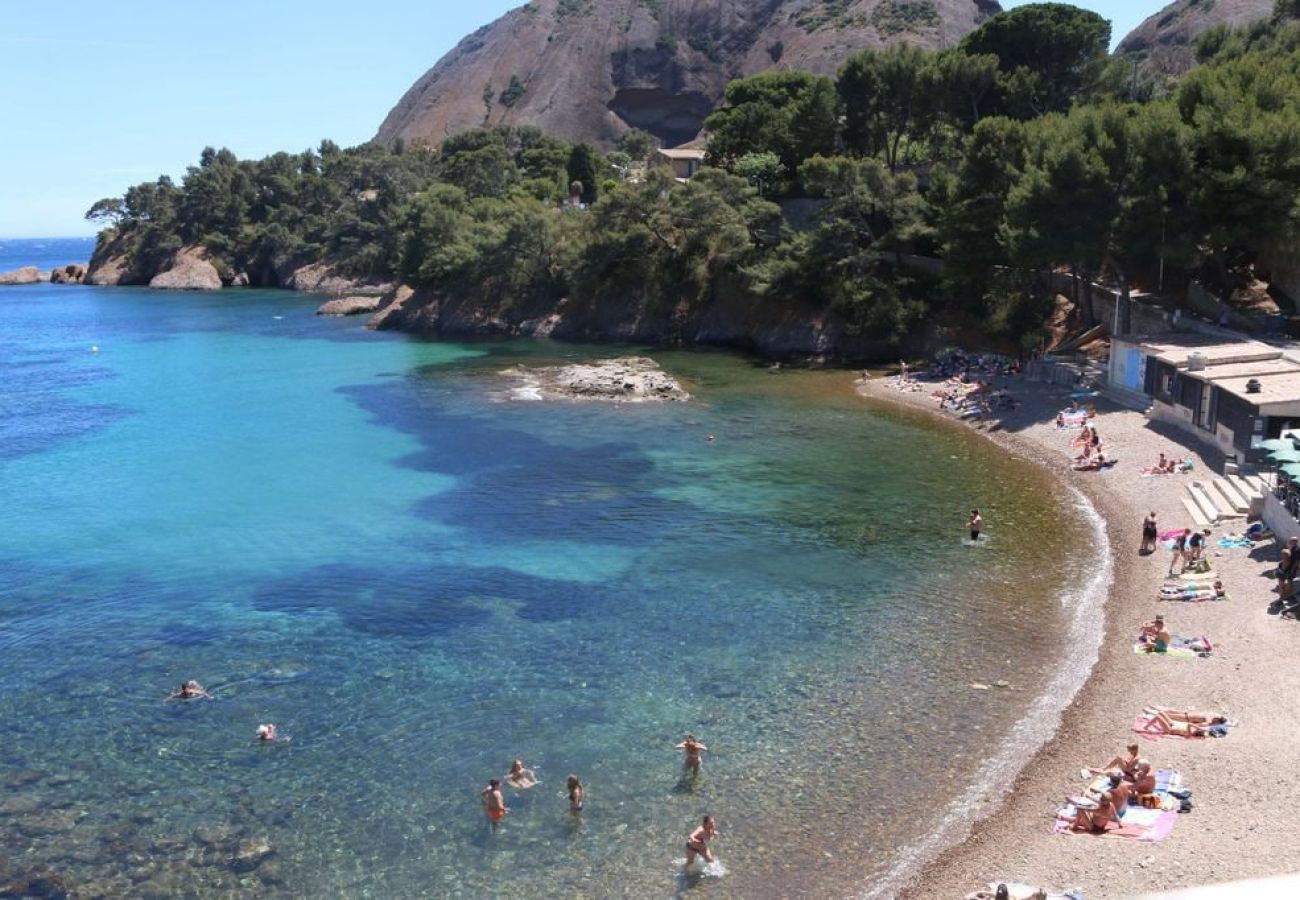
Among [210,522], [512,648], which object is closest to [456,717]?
Result: [512,648]

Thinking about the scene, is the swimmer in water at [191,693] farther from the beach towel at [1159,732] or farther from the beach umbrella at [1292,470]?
the beach umbrella at [1292,470]

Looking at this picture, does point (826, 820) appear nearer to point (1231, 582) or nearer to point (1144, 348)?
point (1231, 582)

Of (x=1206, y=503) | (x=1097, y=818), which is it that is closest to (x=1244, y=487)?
(x=1206, y=503)

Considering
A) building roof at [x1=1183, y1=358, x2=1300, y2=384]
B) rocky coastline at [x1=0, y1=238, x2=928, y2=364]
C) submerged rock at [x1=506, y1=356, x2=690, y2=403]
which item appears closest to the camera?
building roof at [x1=1183, y1=358, x2=1300, y2=384]

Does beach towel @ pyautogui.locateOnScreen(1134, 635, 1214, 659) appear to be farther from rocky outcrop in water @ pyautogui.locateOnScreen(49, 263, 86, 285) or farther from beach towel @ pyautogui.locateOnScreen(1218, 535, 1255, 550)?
rocky outcrop in water @ pyautogui.locateOnScreen(49, 263, 86, 285)

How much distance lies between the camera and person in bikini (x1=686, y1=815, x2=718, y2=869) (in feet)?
58.4

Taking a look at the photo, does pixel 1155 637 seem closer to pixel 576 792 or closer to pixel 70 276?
pixel 576 792

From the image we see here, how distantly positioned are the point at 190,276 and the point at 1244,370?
14177cm

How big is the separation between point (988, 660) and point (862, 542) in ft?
29.9

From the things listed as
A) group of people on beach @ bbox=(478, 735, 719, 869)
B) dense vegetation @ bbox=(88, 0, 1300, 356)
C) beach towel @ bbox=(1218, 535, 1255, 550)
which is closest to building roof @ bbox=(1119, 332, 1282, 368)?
dense vegetation @ bbox=(88, 0, 1300, 356)

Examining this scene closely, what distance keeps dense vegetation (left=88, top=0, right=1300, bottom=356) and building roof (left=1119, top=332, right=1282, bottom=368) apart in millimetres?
4395

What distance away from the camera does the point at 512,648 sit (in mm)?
26438

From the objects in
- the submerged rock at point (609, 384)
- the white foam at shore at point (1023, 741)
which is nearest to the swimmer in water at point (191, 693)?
the white foam at shore at point (1023, 741)

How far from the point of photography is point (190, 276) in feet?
487
